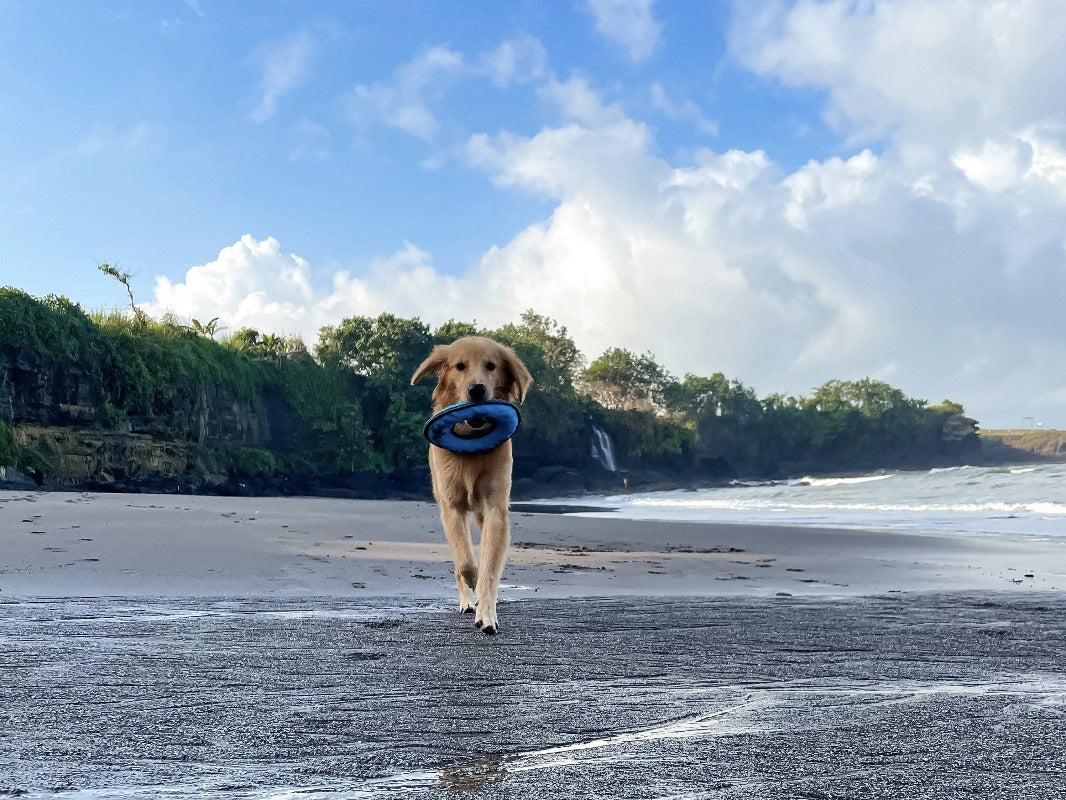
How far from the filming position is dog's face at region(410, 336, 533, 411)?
5957 mm

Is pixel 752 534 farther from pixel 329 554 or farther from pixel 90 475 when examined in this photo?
pixel 90 475

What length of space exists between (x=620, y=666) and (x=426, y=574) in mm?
4412

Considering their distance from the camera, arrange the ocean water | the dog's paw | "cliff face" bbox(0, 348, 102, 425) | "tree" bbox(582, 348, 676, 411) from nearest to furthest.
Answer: the dog's paw
the ocean water
"cliff face" bbox(0, 348, 102, 425)
"tree" bbox(582, 348, 676, 411)

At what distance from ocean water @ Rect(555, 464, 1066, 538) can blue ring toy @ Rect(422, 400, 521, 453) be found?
1198 centimetres

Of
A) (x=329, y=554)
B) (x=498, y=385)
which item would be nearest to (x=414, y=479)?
(x=329, y=554)

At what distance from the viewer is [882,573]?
31.0 feet

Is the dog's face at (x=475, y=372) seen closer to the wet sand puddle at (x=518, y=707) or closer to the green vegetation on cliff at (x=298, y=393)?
the wet sand puddle at (x=518, y=707)

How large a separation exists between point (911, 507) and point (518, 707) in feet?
72.5

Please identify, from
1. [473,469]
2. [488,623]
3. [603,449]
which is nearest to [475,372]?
[473,469]

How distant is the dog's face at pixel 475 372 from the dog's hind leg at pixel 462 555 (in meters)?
0.70

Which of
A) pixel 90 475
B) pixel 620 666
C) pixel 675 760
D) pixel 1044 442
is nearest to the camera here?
pixel 675 760

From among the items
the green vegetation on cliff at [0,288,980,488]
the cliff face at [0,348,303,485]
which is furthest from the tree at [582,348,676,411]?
the cliff face at [0,348,303,485]

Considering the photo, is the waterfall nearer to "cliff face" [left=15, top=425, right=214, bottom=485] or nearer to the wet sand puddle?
"cliff face" [left=15, top=425, right=214, bottom=485]

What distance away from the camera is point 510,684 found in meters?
3.52
